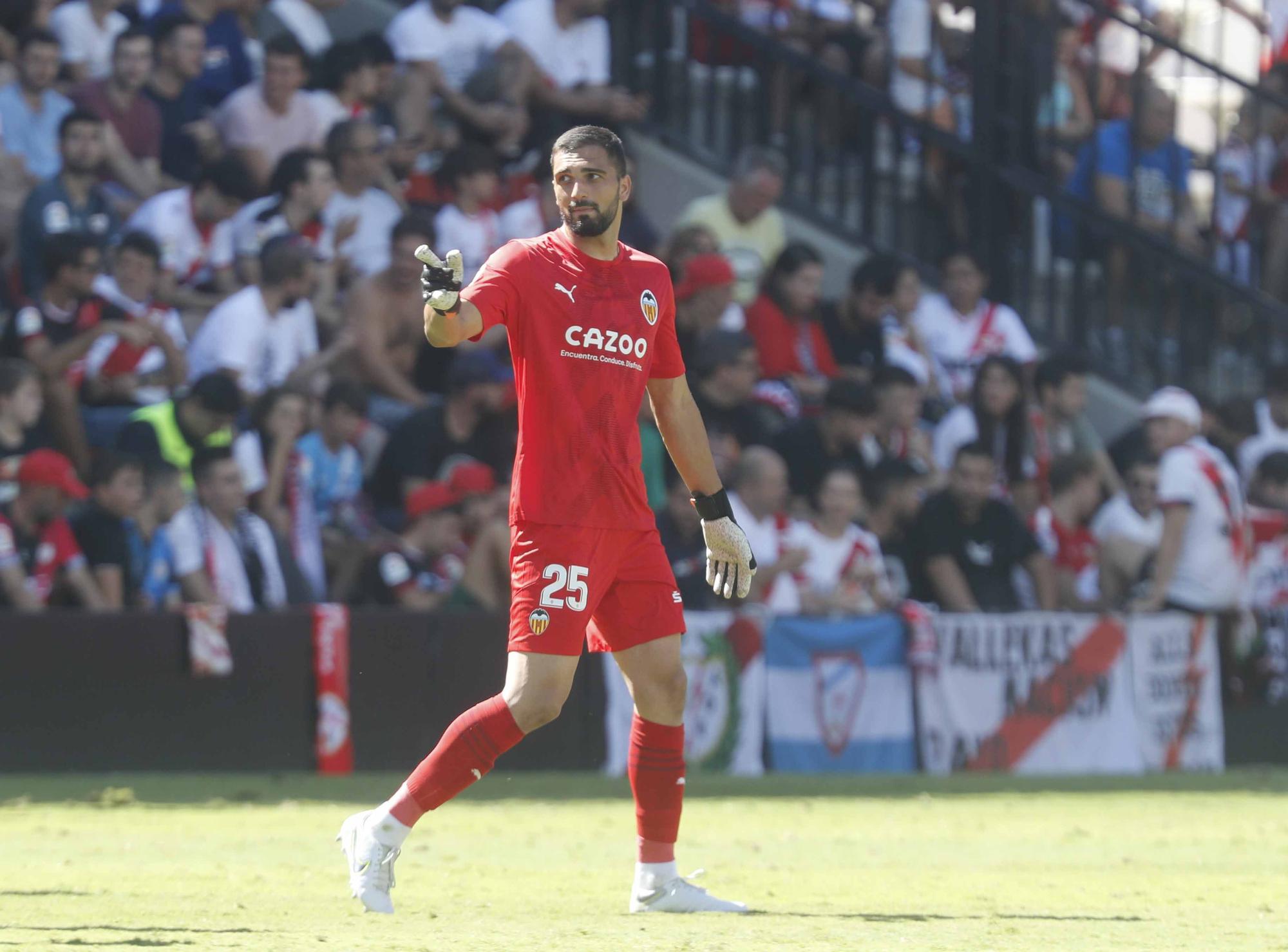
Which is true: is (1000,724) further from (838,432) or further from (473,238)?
(473,238)

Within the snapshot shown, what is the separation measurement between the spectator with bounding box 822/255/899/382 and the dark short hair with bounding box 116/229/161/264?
4.96m

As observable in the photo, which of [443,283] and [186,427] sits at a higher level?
[186,427]

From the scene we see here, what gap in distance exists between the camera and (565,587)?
6.35 metres

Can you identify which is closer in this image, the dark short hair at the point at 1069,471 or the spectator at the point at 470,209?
the spectator at the point at 470,209

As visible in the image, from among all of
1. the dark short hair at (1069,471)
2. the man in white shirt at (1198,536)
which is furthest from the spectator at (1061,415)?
the man in white shirt at (1198,536)

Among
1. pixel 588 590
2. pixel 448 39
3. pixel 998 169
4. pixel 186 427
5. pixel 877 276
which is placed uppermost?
pixel 448 39

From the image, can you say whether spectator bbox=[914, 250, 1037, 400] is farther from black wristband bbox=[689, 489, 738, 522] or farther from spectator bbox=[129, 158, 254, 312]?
black wristband bbox=[689, 489, 738, 522]

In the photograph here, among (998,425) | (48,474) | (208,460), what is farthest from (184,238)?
(998,425)

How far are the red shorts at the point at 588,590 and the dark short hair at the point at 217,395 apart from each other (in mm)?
5466

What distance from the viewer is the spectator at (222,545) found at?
11.5 metres

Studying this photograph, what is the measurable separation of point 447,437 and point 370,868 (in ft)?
21.0

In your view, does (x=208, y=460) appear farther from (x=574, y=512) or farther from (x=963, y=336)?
(x=963, y=336)

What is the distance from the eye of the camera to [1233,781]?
12.7m

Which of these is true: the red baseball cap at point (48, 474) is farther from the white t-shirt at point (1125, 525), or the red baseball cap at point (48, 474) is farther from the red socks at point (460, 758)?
the white t-shirt at point (1125, 525)
